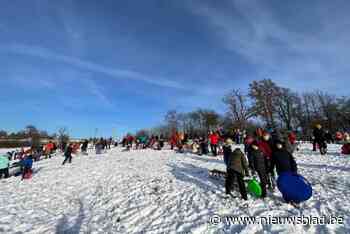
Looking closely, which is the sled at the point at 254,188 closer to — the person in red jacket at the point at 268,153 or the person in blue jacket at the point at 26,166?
the person in red jacket at the point at 268,153

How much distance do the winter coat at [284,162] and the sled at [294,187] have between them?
533 millimetres

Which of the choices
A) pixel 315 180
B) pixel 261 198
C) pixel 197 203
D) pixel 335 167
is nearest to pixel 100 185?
pixel 197 203

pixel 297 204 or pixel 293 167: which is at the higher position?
pixel 293 167

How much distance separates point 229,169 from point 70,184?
8.87 metres

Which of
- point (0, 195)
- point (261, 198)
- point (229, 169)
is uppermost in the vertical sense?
point (229, 169)

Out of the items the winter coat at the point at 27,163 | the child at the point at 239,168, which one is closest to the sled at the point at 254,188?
the child at the point at 239,168

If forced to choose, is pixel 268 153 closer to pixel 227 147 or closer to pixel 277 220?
pixel 227 147

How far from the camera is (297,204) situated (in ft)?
17.8

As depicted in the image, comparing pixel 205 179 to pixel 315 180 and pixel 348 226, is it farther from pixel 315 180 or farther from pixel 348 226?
pixel 348 226

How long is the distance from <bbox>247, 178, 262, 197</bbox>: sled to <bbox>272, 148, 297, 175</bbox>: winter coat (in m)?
0.75

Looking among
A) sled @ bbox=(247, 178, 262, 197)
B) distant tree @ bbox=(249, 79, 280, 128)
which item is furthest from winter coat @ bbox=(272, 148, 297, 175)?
distant tree @ bbox=(249, 79, 280, 128)

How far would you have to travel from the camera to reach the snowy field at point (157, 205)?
5.09 m

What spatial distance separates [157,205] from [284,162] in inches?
163

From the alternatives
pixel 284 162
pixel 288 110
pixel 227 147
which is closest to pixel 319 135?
pixel 227 147
